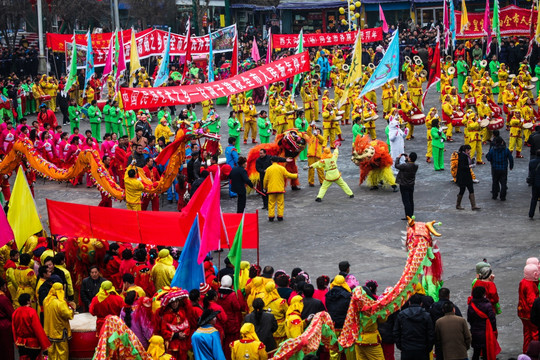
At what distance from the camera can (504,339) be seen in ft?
37.8

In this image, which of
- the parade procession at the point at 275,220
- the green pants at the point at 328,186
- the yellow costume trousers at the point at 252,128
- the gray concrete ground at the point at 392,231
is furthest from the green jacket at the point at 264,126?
the green pants at the point at 328,186

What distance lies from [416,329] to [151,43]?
80.6 feet

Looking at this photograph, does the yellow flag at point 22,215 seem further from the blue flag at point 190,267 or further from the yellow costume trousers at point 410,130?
the yellow costume trousers at point 410,130

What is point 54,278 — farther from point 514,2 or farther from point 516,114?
point 514,2

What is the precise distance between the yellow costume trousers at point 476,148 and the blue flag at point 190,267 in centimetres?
1181

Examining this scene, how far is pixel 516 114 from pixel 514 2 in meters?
25.6

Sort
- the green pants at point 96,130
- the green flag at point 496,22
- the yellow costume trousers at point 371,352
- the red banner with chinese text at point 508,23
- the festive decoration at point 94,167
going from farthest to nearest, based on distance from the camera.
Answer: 1. the red banner with chinese text at point 508,23
2. the green flag at point 496,22
3. the green pants at point 96,130
4. the festive decoration at point 94,167
5. the yellow costume trousers at point 371,352

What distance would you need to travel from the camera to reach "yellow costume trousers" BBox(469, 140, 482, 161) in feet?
71.7

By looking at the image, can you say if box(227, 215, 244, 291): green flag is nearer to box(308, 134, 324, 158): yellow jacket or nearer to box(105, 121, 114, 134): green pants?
box(308, 134, 324, 158): yellow jacket

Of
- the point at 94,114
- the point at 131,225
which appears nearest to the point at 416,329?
the point at 131,225

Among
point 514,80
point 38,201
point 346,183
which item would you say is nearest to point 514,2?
point 514,80

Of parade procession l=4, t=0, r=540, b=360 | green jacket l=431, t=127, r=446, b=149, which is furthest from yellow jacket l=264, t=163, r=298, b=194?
green jacket l=431, t=127, r=446, b=149

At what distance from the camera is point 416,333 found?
9906 millimetres

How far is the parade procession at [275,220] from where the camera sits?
10305mm
